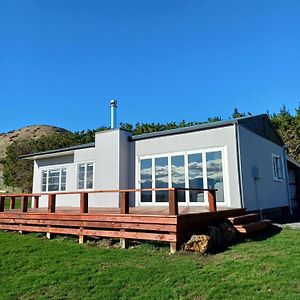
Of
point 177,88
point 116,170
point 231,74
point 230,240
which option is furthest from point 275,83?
point 230,240

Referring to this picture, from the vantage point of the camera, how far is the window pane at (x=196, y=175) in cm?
1170

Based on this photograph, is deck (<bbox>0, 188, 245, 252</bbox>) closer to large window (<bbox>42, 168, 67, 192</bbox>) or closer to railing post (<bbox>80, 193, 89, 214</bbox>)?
railing post (<bbox>80, 193, 89, 214</bbox>)

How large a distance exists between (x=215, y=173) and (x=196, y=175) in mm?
758

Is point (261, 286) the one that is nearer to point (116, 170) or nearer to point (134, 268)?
point (134, 268)

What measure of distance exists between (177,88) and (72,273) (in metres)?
20.0

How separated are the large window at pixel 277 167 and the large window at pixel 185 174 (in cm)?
518

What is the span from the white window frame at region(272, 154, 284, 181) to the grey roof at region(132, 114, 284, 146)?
859mm

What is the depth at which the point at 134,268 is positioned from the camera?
6.17 metres

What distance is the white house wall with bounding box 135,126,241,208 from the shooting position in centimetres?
1105

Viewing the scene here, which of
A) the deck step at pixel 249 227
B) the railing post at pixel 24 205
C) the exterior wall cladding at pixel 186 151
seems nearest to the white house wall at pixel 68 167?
the exterior wall cladding at pixel 186 151

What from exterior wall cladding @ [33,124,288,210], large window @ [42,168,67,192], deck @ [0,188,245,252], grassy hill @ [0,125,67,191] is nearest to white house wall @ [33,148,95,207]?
exterior wall cladding @ [33,124,288,210]

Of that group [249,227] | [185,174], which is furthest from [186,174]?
[249,227]

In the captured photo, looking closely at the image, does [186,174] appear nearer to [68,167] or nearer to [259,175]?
[259,175]

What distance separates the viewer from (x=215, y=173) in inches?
450
